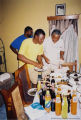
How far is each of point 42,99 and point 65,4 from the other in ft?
11.1

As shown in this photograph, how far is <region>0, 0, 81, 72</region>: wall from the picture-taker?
387 centimetres

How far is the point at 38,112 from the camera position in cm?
122

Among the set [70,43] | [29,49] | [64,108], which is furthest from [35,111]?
[70,43]

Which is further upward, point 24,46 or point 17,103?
point 24,46

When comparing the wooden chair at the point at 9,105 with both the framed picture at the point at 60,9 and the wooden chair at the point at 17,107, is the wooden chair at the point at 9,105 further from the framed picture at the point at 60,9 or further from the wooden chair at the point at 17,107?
the framed picture at the point at 60,9

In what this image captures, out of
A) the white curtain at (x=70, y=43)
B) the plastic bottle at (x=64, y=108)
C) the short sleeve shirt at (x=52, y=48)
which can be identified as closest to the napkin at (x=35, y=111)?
the plastic bottle at (x=64, y=108)

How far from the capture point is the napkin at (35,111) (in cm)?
116

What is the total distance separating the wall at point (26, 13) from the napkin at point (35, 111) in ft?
10.6

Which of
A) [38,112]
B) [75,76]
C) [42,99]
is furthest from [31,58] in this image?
[38,112]

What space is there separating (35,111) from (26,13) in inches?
142

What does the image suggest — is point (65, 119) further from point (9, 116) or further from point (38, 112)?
point (9, 116)

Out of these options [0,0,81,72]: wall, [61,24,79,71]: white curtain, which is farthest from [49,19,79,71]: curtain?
[0,0,81,72]: wall

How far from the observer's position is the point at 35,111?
1.24m

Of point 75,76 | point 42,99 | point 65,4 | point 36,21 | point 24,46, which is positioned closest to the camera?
→ point 42,99
